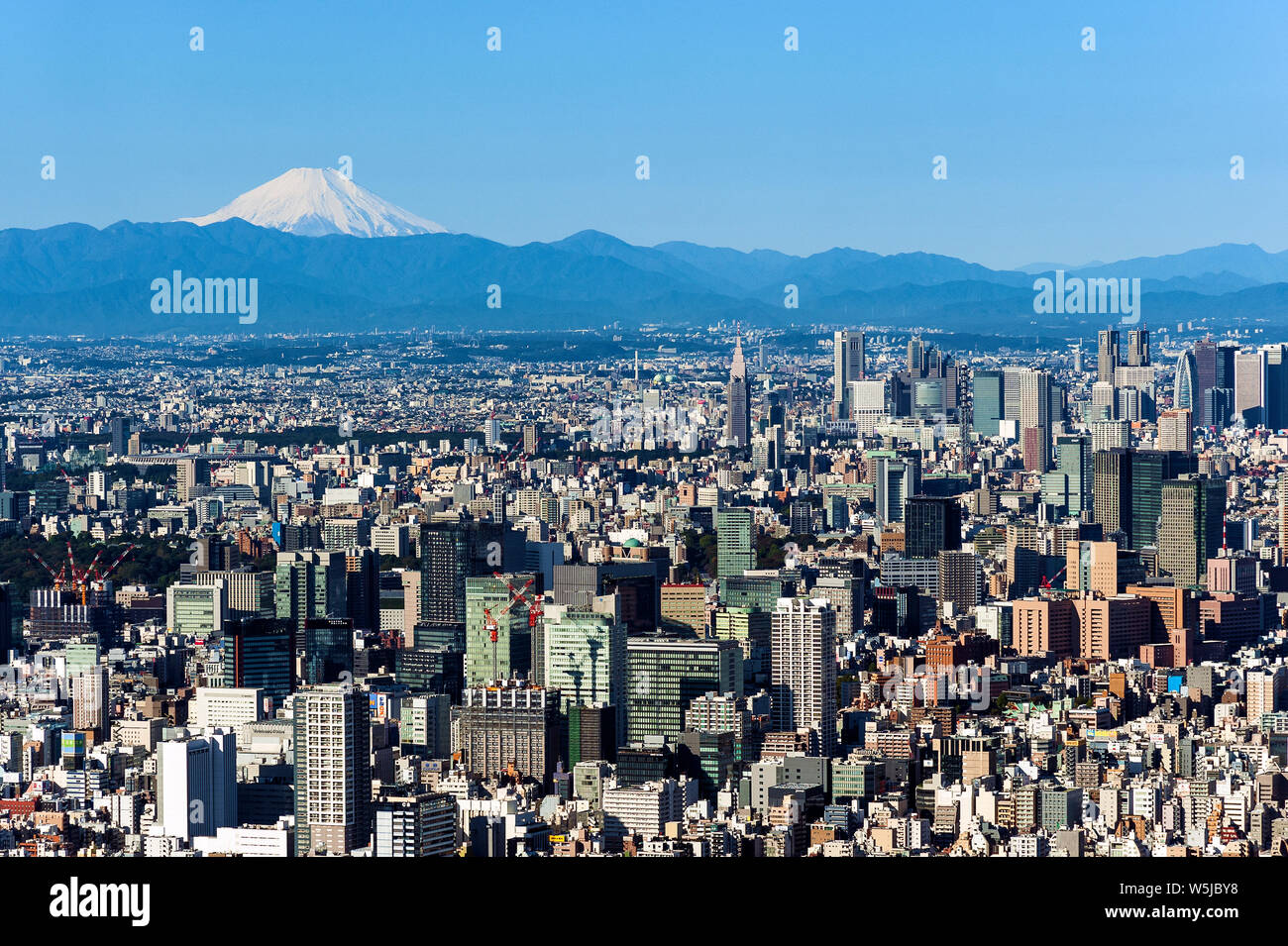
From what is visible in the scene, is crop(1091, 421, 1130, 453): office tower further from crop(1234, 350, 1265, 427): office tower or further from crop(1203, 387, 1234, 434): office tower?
crop(1234, 350, 1265, 427): office tower

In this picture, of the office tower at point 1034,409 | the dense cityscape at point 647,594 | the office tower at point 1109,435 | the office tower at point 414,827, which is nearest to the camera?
the office tower at point 414,827

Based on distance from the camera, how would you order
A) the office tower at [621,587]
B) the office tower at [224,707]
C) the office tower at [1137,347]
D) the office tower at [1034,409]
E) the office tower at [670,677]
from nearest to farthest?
1. the office tower at [224,707]
2. the office tower at [670,677]
3. the office tower at [621,587]
4. the office tower at [1137,347]
5. the office tower at [1034,409]

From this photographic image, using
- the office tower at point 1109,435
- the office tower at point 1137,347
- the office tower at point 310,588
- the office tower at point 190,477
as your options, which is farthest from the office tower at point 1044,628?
the office tower at point 1137,347

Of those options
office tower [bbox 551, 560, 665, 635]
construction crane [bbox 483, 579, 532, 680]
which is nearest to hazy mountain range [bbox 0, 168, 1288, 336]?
office tower [bbox 551, 560, 665, 635]

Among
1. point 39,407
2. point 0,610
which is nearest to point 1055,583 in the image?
point 0,610

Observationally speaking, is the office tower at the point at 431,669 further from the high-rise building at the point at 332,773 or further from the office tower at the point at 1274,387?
the office tower at the point at 1274,387
